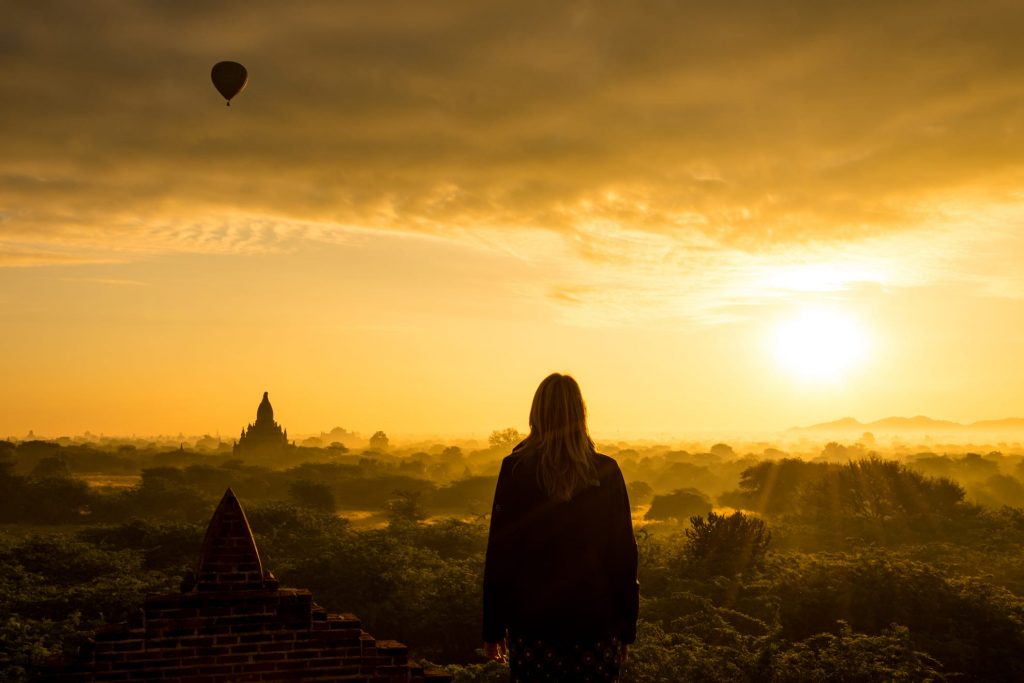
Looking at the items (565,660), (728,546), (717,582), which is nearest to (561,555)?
(565,660)

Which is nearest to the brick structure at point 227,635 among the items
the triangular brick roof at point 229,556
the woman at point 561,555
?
the triangular brick roof at point 229,556

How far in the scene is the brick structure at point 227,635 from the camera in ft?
21.1

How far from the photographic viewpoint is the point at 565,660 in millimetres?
4520

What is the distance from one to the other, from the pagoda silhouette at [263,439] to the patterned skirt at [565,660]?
8618 centimetres

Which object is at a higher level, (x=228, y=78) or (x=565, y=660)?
(x=228, y=78)

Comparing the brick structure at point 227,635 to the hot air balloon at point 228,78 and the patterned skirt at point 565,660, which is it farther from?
the hot air balloon at point 228,78

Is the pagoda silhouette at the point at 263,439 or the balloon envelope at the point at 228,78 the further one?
the pagoda silhouette at the point at 263,439

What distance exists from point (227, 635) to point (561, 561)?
340 centimetres

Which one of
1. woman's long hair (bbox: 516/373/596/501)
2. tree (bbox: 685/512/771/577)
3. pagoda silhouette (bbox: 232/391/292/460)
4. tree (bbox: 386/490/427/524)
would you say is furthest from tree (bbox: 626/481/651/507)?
woman's long hair (bbox: 516/373/596/501)

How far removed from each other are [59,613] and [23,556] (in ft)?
20.7

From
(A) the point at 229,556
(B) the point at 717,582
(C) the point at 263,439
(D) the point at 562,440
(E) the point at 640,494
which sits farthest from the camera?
(C) the point at 263,439

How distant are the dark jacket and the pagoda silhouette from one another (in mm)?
86190

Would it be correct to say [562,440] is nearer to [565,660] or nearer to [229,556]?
[565,660]

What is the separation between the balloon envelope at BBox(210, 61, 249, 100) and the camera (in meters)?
24.2
